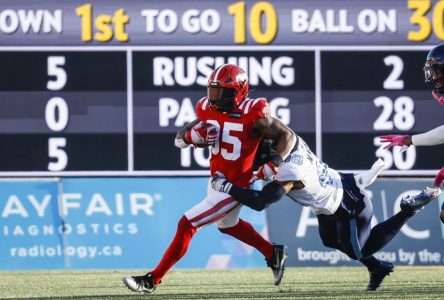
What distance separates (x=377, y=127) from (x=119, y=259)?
9.60ft

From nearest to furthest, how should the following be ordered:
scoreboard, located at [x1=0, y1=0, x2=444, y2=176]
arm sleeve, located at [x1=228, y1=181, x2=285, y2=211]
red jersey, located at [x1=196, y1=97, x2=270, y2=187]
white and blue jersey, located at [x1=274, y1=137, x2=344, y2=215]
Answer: arm sleeve, located at [x1=228, y1=181, x2=285, y2=211], white and blue jersey, located at [x1=274, y1=137, x2=344, y2=215], red jersey, located at [x1=196, y1=97, x2=270, y2=187], scoreboard, located at [x1=0, y1=0, x2=444, y2=176]

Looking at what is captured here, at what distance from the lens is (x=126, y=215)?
11781mm

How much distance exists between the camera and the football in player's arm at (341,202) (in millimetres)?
7801

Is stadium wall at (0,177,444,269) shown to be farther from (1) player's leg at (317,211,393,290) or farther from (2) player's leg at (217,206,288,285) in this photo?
(1) player's leg at (317,211,393,290)

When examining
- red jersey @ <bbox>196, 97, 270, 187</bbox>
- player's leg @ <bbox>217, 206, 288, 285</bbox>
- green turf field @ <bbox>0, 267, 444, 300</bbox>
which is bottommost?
green turf field @ <bbox>0, 267, 444, 300</bbox>

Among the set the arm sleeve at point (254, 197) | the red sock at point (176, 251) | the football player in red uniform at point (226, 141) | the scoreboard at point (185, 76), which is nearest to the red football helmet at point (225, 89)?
the football player in red uniform at point (226, 141)

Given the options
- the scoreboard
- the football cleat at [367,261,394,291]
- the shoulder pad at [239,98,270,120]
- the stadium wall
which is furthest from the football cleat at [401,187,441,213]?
the scoreboard

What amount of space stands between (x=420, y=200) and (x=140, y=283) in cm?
195

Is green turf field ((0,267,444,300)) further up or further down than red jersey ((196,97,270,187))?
further down

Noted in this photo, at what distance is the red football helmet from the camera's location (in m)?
8.02

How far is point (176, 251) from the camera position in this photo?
7848 millimetres

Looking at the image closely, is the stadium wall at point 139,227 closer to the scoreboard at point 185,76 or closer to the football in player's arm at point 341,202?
the scoreboard at point 185,76

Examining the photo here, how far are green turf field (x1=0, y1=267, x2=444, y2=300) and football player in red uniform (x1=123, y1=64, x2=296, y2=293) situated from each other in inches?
14.5

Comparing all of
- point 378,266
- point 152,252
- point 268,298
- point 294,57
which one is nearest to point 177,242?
point 268,298
